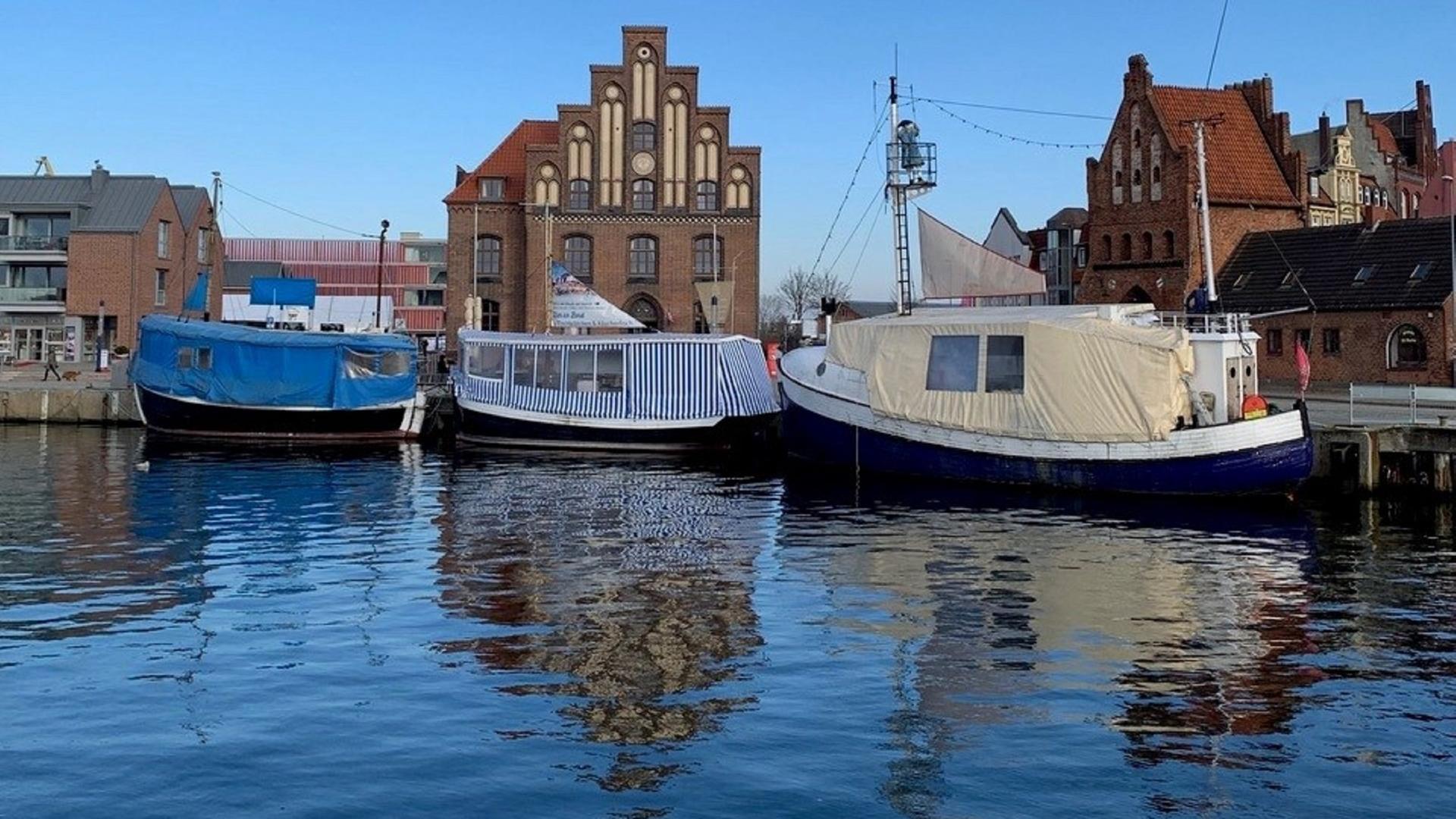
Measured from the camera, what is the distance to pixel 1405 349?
5078 centimetres

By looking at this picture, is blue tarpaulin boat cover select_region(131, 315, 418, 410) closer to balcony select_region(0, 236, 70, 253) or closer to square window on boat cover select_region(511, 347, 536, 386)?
square window on boat cover select_region(511, 347, 536, 386)

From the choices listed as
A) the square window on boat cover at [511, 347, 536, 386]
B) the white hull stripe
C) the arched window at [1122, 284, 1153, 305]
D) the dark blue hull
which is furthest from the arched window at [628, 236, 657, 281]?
the white hull stripe

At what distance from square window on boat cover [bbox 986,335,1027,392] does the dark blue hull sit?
1683 millimetres

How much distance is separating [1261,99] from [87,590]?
58.0 metres

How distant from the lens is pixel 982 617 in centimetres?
1700

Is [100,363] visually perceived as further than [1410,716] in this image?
Yes

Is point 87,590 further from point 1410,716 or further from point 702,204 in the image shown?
point 702,204

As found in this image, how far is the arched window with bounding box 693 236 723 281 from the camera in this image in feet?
213

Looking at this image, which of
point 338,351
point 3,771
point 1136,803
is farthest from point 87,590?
point 338,351

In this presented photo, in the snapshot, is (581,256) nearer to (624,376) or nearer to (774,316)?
(624,376)

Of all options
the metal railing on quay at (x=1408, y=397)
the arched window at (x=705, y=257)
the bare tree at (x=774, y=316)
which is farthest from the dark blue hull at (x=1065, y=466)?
the bare tree at (x=774, y=316)

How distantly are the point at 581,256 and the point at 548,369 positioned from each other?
22739 mm

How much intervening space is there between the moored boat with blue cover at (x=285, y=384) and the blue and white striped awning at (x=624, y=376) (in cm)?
347

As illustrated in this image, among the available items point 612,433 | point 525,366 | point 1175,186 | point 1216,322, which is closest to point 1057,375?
point 1216,322
